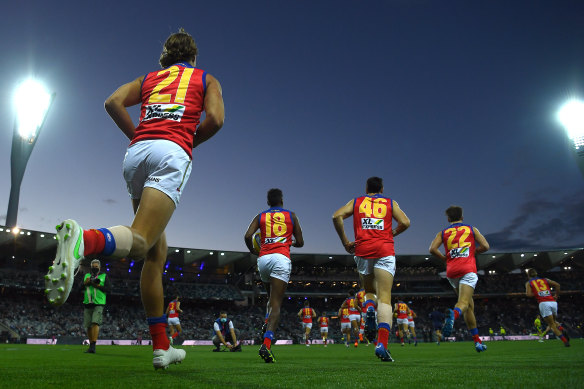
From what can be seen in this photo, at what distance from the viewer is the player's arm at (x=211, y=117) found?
3.16 meters

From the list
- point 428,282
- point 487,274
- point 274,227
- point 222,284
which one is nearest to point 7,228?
point 222,284

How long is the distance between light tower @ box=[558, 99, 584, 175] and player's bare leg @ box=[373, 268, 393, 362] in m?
31.7

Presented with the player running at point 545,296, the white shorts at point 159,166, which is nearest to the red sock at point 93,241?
the white shorts at point 159,166

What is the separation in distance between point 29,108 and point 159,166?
137 ft

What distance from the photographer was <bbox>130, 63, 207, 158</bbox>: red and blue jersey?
121 inches

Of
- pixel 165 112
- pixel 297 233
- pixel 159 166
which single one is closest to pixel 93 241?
pixel 159 166

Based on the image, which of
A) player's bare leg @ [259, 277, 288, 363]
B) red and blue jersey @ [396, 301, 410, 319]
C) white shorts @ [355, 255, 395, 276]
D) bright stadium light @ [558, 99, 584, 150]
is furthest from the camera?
bright stadium light @ [558, 99, 584, 150]

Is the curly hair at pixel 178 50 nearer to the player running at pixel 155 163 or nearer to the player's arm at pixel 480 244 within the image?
the player running at pixel 155 163

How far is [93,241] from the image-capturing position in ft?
7.50

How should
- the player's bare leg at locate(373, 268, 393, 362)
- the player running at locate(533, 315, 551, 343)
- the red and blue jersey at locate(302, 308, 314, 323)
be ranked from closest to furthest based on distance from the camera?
the player's bare leg at locate(373, 268, 393, 362) → the player running at locate(533, 315, 551, 343) → the red and blue jersey at locate(302, 308, 314, 323)

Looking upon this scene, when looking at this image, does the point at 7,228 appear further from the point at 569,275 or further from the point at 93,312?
the point at 569,275

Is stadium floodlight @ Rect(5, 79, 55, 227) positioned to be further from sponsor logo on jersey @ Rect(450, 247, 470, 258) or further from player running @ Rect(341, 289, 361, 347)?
sponsor logo on jersey @ Rect(450, 247, 470, 258)

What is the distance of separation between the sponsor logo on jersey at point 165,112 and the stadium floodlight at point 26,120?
4084 centimetres

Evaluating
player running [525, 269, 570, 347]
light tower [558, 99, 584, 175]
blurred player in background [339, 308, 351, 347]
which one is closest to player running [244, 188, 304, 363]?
player running [525, 269, 570, 347]
